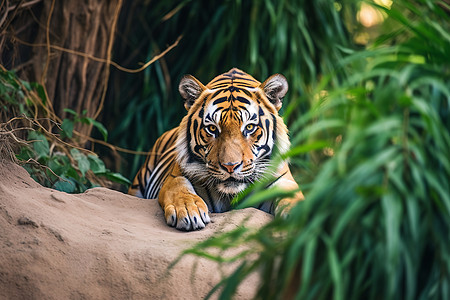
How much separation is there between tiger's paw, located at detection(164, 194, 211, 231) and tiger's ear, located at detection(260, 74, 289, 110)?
73cm

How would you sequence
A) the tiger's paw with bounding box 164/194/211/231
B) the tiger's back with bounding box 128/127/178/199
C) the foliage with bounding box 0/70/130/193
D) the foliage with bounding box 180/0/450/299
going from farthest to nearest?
the tiger's back with bounding box 128/127/178/199 < the foliage with bounding box 0/70/130/193 < the tiger's paw with bounding box 164/194/211/231 < the foliage with bounding box 180/0/450/299

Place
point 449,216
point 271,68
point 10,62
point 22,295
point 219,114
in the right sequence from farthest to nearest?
point 271,68 < point 10,62 < point 219,114 < point 22,295 < point 449,216

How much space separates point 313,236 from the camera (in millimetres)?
1582

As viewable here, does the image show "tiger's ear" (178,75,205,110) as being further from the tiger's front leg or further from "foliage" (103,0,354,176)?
"foliage" (103,0,354,176)

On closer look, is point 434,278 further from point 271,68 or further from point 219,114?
point 271,68

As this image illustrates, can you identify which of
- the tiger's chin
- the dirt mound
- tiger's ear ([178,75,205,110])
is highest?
tiger's ear ([178,75,205,110])

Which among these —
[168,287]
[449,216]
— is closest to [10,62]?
[168,287]

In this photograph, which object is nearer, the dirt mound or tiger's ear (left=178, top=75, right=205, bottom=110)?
the dirt mound

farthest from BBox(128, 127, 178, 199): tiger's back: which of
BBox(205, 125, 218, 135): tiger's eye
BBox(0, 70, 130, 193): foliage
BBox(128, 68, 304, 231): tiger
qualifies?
BBox(205, 125, 218, 135): tiger's eye

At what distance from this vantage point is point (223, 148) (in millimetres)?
3035

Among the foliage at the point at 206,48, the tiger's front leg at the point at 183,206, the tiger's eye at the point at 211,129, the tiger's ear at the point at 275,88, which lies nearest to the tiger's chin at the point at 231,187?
the tiger's front leg at the point at 183,206

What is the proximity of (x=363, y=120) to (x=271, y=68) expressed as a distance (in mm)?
3539

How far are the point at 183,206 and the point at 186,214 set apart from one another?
8cm

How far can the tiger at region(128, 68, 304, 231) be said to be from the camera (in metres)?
3.01
